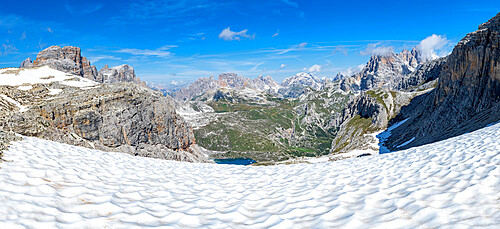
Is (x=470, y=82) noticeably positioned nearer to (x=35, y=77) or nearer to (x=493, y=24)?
(x=493, y=24)

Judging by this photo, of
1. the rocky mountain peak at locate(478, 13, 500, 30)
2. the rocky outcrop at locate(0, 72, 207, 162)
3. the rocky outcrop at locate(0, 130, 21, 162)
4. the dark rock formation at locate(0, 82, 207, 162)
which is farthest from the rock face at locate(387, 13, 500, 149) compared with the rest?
the dark rock formation at locate(0, 82, 207, 162)

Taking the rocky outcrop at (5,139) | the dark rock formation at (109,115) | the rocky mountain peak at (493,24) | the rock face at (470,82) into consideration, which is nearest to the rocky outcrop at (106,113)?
the dark rock formation at (109,115)

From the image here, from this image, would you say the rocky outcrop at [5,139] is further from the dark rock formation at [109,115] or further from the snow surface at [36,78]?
the snow surface at [36,78]

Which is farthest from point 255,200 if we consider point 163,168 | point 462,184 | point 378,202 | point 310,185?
Result: point 163,168

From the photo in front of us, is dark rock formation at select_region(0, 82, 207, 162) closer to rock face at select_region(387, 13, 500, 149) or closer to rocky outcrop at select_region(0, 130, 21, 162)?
rocky outcrop at select_region(0, 130, 21, 162)

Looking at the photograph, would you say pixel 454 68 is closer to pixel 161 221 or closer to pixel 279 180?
Answer: pixel 279 180
